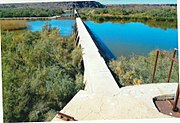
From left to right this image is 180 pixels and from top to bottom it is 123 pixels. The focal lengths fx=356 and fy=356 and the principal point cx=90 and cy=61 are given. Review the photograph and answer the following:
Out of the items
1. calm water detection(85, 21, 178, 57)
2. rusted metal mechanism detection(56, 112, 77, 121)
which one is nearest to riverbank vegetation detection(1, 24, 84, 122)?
rusted metal mechanism detection(56, 112, 77, 121)

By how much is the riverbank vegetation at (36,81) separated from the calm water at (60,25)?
1.84 m

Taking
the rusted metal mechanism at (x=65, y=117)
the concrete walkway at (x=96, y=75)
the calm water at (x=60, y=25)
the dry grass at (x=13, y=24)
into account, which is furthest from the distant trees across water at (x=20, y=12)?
the rusted metal mechanism at (x=65, y=117)

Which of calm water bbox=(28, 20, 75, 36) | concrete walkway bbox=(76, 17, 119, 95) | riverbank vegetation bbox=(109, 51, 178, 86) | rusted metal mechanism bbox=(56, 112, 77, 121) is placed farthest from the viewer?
calm water bbox=(28, 20, 75, 36)

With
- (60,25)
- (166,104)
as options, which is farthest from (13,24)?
(166,104)

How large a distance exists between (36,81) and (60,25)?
458 cm

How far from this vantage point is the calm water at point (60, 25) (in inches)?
286

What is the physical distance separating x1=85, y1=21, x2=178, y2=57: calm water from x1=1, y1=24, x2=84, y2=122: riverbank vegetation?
61.6 inches

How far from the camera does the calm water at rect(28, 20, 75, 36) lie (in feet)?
23.8

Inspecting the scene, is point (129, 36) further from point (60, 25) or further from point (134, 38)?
point (60, 25)

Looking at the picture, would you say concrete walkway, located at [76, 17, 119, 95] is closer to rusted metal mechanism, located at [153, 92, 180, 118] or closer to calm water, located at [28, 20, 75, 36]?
rusted metal mechanism, located at [153, 92, 180, 118]

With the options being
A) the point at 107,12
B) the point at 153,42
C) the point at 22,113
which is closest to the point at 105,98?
the point at 22,113

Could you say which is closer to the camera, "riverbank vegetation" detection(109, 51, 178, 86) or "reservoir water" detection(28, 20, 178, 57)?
"riverbank vegetation" detection(109, 51, 178, 86)

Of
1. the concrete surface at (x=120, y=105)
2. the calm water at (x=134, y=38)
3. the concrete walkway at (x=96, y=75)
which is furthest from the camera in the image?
the calm water at (x=134, y=38)

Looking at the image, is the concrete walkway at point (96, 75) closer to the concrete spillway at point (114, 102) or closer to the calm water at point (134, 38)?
the concrete spillway at point (114, 102)
